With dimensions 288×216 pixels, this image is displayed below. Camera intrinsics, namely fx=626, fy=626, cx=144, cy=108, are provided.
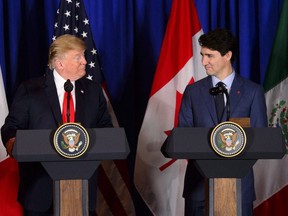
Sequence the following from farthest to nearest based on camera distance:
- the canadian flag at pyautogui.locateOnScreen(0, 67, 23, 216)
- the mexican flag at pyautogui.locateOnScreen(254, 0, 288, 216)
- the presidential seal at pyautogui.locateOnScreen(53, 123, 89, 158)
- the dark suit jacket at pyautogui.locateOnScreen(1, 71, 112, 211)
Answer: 1. the mexican flag at pyautogui.locateOnScreen(254, 0, 288, 216)
2. the canadian flag at pyautogui.locateOnScreen(0, 67, 23, 216)
3. the dark suit jacket at pyautogui.locateOnScreen(1, 71, 112, 211)
4. the presidential seal at pyautogui.locateOnScreen(53, 123, 89, 158)

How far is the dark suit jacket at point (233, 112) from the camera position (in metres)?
2.96

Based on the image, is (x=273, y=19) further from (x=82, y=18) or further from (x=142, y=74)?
(x=82, y=18)

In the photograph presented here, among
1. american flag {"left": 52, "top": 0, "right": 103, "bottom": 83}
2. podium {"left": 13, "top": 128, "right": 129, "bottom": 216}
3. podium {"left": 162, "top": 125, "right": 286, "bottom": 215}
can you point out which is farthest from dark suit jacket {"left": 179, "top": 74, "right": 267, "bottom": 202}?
american flag {"left": 52, "top": 0, "right": 103, "bottom": 83}

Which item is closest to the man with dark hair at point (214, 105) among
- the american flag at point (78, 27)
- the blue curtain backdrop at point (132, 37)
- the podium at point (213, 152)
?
the podium at point (213, 152)

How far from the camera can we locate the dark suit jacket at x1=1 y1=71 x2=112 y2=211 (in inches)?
115

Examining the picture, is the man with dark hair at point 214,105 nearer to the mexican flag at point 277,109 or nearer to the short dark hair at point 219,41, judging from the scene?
the short dark hair at point 219,41

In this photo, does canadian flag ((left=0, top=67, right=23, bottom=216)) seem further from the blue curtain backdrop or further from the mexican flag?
the mexican flag

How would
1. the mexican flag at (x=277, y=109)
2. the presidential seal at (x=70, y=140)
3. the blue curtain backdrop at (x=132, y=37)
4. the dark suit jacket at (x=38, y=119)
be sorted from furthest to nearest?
1. the blue curtain backdrop at (x=132, y=37)
2. the mexican flag at (x=277, y=109)
3. the dark suit jacket at (x=38, y=119)
4. the presidential seal at (x=70, y=140)

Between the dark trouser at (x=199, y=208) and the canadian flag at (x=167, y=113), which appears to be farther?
the canadian flag at (x=167, y=113)

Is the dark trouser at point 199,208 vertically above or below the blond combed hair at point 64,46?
below

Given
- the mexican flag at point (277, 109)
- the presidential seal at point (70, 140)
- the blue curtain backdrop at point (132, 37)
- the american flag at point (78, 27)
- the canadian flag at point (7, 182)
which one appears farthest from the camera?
the blue curtain backdrop at point (132, 37)

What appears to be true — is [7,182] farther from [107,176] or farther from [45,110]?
[45,110]

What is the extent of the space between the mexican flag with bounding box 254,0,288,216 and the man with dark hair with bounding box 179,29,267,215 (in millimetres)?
1253

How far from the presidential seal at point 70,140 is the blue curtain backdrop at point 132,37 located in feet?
6.54
